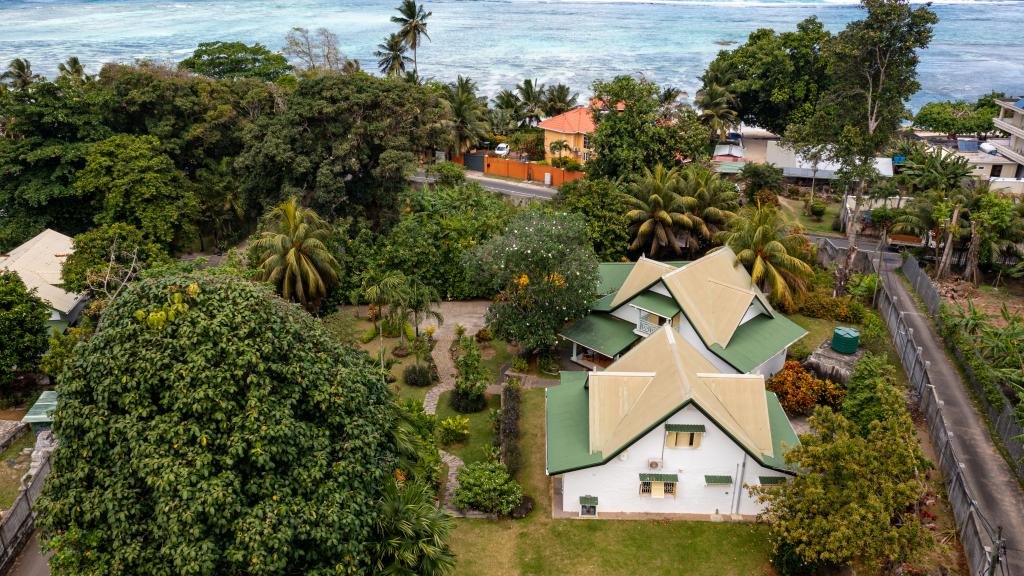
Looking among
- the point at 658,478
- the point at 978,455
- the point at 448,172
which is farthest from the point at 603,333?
the point at 448,172

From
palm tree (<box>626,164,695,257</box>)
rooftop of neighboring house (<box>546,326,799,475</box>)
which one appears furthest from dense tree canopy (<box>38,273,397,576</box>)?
palm tree (<box>626,164,695,257</box>)

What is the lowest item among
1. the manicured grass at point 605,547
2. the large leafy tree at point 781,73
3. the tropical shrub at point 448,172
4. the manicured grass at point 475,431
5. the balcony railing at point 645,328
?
the manicured grass at point 475,431

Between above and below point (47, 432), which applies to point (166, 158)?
above

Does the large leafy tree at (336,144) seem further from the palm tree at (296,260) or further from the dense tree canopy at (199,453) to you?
the dense tree canopy at (199,453)

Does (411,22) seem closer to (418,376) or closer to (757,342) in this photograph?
(418,376)

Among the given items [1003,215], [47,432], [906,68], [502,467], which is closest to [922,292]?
[1003,215]

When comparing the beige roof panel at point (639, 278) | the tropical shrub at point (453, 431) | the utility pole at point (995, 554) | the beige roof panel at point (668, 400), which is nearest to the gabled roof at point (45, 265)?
the tropical shrub at point (453, 431)

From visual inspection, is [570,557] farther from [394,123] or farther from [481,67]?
[481,67]
